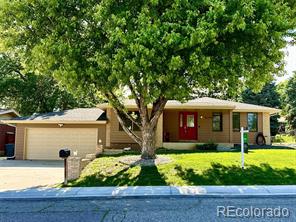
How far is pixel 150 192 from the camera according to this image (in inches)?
346

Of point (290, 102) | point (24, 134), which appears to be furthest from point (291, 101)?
point (24, 134)

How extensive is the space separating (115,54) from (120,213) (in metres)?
5.53

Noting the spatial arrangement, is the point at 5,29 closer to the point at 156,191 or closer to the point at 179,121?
the point at 156,191

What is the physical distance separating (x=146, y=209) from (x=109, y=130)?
13.8 m

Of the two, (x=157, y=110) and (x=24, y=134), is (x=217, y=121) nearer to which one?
(x=157, y=110)

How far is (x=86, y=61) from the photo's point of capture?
36.9 feet

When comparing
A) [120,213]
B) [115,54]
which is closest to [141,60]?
[115,54]

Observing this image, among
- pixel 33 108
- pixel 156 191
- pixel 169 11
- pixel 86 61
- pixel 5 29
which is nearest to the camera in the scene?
pixel 156 191

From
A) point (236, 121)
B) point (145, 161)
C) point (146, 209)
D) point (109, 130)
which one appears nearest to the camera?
point (146, 209)

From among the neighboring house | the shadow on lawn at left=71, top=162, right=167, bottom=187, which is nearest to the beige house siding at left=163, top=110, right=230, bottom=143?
the shadow on lawn at left=71, top=162, right=167, bottom=187

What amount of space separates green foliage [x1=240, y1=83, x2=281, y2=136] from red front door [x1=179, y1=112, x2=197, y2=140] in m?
16.2

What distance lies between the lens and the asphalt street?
643 centimetres

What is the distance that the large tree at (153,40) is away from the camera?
960cm

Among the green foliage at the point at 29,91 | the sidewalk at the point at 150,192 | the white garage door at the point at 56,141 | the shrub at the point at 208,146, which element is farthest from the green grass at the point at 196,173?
the green foliage at the point at 29,91
